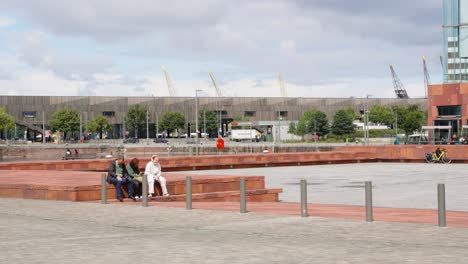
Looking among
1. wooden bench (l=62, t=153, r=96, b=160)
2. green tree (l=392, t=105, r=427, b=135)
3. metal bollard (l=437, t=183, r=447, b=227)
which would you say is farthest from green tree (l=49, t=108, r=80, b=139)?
metal bollard (l=437, t=183, r=447, b=227)

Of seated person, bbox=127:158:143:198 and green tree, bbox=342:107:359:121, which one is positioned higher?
green tree, bbox=342:107:359:121

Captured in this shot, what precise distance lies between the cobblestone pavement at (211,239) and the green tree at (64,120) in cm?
12037

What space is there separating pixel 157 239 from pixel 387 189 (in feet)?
52.1

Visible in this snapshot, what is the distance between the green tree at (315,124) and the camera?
13900 cm

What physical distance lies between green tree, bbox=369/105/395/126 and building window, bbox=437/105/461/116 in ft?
226

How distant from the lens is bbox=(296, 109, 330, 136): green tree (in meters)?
139

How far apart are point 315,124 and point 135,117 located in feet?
111

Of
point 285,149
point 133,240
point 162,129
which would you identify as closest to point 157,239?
point 133,240

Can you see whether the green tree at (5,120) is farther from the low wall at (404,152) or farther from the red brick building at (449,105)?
the low wall at (404,152)

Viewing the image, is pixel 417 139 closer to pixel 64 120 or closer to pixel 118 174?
pixel 64 120

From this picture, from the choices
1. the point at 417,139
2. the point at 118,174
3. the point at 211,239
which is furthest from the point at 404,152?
the point at 417,139

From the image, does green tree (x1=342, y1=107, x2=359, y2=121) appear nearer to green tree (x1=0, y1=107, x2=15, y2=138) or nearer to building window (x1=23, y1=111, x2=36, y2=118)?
building window (x1=23, y1=111, x2=36, y2=118)

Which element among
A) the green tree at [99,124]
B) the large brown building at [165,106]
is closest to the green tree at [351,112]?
the large brown building at [165,106]

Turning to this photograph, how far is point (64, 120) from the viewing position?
13525cm
